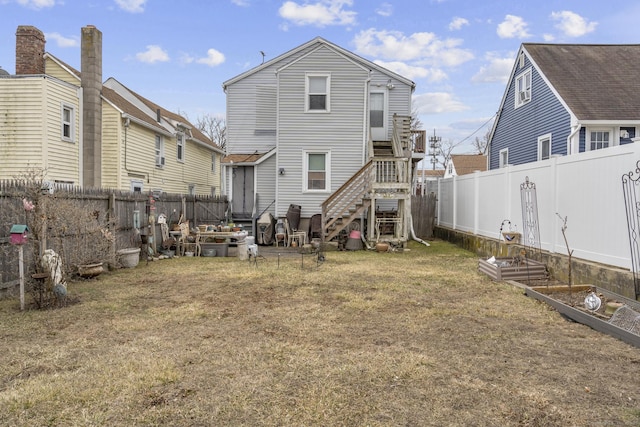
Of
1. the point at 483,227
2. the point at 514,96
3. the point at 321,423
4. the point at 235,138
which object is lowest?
the point at 321,423

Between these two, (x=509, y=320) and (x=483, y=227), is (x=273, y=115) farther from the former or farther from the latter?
(x=509, y=320)

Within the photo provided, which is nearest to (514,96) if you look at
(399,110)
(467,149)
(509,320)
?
(399,110)

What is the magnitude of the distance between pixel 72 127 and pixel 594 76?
19.0 m

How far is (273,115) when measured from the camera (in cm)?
1673

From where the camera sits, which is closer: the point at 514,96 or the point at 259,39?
the point at 514,96

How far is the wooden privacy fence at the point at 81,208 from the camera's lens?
249 inches

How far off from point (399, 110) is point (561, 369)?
13.5 meters

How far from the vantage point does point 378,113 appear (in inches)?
633

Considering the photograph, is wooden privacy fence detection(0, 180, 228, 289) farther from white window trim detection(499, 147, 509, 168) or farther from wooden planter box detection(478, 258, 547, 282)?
white window trim detection(499, 147, 509, 168)

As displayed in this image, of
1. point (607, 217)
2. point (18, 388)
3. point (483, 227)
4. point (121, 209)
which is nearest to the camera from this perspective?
point (18, 388)

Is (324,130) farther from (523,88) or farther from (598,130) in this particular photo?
(598,130)

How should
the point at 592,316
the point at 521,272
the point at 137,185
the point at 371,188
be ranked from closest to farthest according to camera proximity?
the point at 592,316 < the point at 521,272 < the point at 371,188 < the point at 137,185

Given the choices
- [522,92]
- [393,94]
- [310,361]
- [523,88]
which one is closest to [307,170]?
[393,94]

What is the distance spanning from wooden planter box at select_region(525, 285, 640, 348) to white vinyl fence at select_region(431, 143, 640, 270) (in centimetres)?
71
